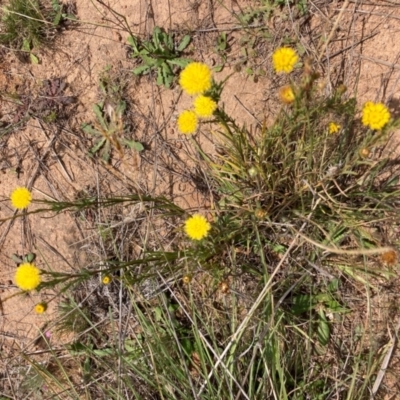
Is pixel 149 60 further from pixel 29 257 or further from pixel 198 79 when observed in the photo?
pixel 29 257

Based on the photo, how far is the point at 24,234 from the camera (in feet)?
7.33

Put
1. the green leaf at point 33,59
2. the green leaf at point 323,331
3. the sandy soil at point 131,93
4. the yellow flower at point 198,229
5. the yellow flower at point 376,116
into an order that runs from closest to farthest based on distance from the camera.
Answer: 1. the yellow flower at point 376,116
2. the yellow flower at point 198,229
3. the green leaf at point 323,331
4. the sandy soil at point 131,93
5. the green leaf at point 33,59

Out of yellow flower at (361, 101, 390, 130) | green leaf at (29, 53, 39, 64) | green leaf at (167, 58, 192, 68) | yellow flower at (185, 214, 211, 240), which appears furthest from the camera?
green leaf at (29, 53, 39, 64)

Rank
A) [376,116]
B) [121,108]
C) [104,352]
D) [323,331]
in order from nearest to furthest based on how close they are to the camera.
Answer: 1. [376,116]
2. [323,331]
3. [104,352]
4. [121,108]

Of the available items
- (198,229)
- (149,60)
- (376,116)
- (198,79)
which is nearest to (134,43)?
(149,60)

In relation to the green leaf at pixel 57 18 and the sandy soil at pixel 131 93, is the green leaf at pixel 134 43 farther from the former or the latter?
the green leaf at pixel 57 18

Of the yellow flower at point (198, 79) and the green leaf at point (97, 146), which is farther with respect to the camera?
the green leaf at point (97, 146)

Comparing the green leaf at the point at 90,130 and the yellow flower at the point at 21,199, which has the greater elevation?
the green leaf at the point at 90,130

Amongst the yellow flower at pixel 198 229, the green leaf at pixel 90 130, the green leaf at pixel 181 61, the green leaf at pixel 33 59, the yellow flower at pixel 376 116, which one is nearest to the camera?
the yellow flower at pixel 376 116

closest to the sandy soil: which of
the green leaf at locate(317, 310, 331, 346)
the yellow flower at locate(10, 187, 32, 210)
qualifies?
the yellow flower at locate(10, 187, 32, 210)

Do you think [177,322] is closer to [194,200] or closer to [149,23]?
[194,200]

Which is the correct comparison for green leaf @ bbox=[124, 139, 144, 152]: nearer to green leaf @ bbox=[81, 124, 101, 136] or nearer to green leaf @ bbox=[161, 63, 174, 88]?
green leaf @ bbox=[81, 124, 101, 136]

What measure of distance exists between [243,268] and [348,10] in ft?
3.99

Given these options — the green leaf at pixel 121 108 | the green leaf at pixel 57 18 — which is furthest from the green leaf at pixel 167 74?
the green leaf at pixel 57 18
